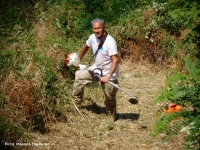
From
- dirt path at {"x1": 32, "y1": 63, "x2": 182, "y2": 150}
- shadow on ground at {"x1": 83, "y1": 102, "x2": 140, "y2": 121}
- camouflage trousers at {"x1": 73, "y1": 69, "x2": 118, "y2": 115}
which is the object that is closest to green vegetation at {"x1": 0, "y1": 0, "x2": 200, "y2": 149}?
camouflage trousers at {"x1": 73, "y1": 69, "x2": 118, "y2": 115}

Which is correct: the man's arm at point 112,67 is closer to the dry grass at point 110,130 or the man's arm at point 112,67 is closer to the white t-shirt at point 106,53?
the white t-shirt at point 106,53

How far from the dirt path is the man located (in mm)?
368

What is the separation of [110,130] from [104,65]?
Result: 122cm

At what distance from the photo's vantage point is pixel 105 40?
206 inches

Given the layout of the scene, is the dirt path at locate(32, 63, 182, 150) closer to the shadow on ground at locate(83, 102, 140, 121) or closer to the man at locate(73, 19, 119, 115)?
the shadow on ground at locate(83, 102, 140, 121)

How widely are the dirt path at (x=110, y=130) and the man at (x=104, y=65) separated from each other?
37 centimetres

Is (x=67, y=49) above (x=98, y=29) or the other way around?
the other way around

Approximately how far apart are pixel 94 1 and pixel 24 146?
23.1 feet

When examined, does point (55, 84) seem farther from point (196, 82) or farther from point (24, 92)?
point (196, 82)

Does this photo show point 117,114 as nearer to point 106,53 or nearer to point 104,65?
point 104,65

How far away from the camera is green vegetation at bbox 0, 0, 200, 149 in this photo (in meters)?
3.91

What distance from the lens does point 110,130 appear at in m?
5.23

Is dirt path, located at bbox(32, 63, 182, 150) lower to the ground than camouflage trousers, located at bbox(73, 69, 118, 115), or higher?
lower

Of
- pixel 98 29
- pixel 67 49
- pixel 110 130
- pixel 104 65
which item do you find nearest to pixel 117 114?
pixel 110 130
